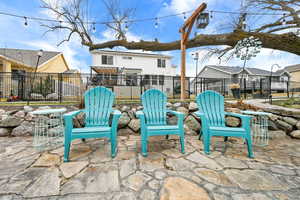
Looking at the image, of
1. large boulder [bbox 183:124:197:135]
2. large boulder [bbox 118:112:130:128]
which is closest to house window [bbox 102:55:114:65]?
large boulder [bbox 118:112:130:128]

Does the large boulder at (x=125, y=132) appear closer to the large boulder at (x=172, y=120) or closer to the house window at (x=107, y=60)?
the large boulder at (x=172, y=120)

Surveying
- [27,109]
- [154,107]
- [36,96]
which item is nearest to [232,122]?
[154,107]

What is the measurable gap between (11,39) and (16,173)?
32.4 feet

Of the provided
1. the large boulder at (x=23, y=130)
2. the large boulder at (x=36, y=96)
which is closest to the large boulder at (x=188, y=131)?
the large boulder at (x=23, y=130)

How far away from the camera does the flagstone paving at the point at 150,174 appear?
1212 mm

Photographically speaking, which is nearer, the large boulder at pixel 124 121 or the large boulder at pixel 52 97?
the large boulder at pixel 124 121

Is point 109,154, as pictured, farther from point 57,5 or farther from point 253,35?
point 57,5

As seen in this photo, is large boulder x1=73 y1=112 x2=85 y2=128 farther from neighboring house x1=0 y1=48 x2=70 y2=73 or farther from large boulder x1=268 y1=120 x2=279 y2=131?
neighboring house x1=0 y1=48 x2=70 y2=73

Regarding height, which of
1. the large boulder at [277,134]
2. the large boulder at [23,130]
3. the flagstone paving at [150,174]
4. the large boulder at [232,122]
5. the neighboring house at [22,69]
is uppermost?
the neighboring house at [22,69]

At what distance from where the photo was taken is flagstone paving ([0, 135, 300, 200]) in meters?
1.21

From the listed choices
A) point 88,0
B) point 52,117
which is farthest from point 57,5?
point 52,117

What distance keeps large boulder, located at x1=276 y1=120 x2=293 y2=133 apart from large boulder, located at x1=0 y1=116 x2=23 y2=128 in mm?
6476

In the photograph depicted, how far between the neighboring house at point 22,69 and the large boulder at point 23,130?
2.10 m

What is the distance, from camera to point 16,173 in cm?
151
